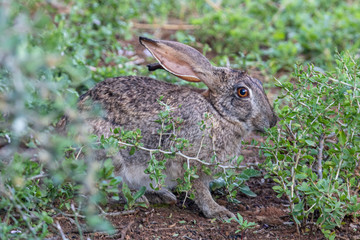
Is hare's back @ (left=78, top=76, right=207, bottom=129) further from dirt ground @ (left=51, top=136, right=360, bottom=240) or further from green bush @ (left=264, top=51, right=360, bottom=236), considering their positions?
green bush @ (left=264, top=51, right=360, bottom=236)

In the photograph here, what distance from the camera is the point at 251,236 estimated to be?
15.5 feet

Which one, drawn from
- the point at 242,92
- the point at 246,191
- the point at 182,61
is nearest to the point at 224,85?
the point at 242,92

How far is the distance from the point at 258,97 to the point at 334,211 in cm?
154

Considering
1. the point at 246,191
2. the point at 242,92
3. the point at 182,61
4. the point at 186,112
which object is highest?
the point at 182,61

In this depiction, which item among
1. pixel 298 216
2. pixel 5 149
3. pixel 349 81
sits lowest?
pixel 5 149

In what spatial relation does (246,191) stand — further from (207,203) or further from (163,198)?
(163,198)

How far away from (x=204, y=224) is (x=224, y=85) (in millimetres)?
1456

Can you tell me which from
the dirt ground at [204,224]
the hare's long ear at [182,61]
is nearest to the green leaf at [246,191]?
the dirt ground at [204,224]

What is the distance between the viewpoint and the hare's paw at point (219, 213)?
16.8 ft

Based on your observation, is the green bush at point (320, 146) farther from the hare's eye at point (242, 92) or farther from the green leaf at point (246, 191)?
the hare's eye at point (242, 92)

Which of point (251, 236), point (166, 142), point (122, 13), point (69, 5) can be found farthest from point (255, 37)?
point (251, 236)

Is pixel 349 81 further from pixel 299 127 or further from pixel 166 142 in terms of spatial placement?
pixel 166 142

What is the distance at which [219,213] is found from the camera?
202 inches

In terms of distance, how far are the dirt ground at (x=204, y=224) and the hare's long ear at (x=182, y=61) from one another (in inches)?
51.1
